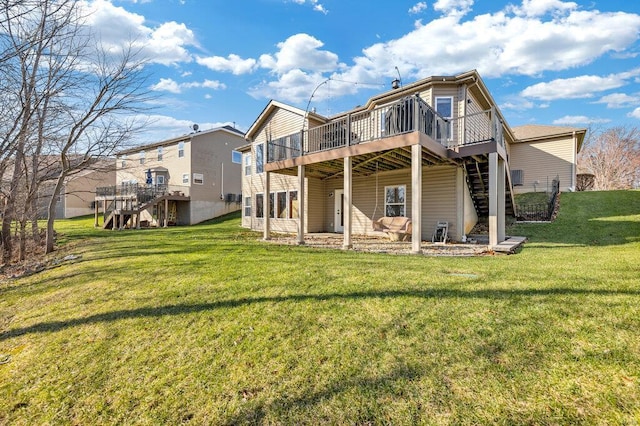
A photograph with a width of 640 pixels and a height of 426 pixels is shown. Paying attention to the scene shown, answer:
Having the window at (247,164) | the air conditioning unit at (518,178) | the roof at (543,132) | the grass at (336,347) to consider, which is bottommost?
the grass at (336,347)

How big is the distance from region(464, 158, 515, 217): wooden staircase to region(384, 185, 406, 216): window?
252 centimetres

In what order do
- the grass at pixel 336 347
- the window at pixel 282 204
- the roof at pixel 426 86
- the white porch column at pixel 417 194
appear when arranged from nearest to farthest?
the grass at pixel 336 347, the white porch column at pixel 417 194, the roof at pixel 426 86, the window at pixel 282 204

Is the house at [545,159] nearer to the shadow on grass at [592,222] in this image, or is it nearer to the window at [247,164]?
the shadow on grass at [592,222]

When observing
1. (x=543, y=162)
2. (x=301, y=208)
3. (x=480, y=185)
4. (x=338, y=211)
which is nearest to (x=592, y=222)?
(x=480, y=185)

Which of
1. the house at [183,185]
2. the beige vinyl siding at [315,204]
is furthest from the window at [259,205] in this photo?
the house at [183,185]

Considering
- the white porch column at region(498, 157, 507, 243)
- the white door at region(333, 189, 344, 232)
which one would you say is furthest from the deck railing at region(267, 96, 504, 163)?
the white door at region(333, 189, 344, 232)

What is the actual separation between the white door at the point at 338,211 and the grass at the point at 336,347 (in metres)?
8.72

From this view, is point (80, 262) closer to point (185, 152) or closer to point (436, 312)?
point (436, 312)

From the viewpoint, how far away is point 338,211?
14195 mm

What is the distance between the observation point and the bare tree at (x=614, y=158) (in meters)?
27.2

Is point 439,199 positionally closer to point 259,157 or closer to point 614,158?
point 259,157

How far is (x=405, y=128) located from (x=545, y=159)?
626 inches

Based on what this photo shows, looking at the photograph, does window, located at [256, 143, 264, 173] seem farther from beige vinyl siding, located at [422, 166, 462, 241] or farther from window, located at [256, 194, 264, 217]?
beige vinyl siding, located at [422, 166, 462, 241]

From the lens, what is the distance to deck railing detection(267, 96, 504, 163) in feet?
25.6
